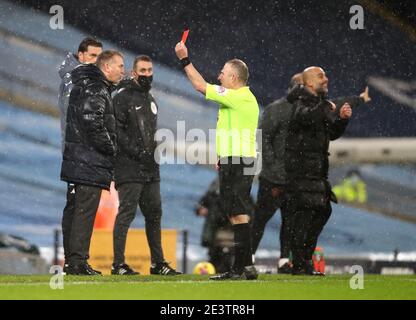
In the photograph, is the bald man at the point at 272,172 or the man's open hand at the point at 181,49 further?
the bald man at the point at 272,172

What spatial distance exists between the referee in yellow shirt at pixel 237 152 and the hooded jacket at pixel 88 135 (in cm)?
84

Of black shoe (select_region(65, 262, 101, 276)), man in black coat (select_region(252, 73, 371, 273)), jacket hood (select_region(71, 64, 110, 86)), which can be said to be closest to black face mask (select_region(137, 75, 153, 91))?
jacket hood (select_region(71, 64, 110, 86))

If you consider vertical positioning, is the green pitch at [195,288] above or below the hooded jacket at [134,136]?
below

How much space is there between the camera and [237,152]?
6.47 meters

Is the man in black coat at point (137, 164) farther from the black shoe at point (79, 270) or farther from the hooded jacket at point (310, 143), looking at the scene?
the hooded jacket at point (310, 143)

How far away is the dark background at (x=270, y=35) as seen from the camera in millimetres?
17000

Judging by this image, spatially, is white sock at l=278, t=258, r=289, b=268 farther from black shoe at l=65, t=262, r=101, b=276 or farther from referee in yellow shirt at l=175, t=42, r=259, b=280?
black shoe at l=65, t=262, r=101, b=276

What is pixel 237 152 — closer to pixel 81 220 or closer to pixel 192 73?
pixel 192 73

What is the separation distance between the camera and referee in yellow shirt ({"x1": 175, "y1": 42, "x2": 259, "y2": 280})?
645 cm

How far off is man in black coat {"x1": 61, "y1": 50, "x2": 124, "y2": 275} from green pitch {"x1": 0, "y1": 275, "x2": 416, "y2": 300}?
284 millimetres

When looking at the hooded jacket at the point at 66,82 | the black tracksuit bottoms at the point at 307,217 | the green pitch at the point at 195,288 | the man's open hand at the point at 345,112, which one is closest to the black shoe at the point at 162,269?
the green pitch at the point at 195,288

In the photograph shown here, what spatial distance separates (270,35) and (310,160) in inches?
491
